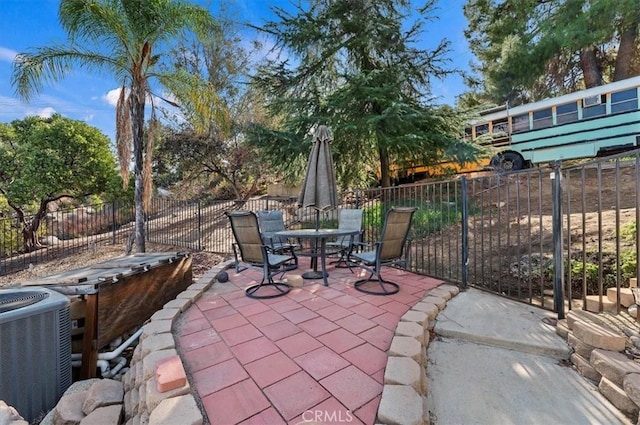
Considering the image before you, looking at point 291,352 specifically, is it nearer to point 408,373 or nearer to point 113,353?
point 408,373

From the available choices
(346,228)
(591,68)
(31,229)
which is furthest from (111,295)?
(591,68)

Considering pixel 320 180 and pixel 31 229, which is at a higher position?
pixel 320 180

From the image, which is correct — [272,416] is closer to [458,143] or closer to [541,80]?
[458,143]

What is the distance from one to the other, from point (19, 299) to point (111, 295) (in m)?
0.73

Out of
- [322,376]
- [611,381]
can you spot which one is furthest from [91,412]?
[611,381]

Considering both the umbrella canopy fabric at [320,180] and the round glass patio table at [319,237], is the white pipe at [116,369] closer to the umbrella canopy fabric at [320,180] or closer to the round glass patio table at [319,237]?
the round glass patio table at [319,237]

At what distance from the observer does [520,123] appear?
888 cm

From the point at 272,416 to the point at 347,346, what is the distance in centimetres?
78

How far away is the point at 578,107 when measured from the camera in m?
7.82

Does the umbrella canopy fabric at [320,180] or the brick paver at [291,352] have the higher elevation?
the umbrella canopy fabric at [320,180]

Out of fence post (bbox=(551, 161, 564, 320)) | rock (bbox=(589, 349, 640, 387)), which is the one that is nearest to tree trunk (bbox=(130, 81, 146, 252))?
fence post (bbox=(551, 161, 564, 320))

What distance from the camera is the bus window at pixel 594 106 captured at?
295 inches

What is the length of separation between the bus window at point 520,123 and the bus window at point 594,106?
1298mm

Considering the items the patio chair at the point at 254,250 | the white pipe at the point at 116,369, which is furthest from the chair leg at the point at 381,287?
the white pipe at the point at 116,369
